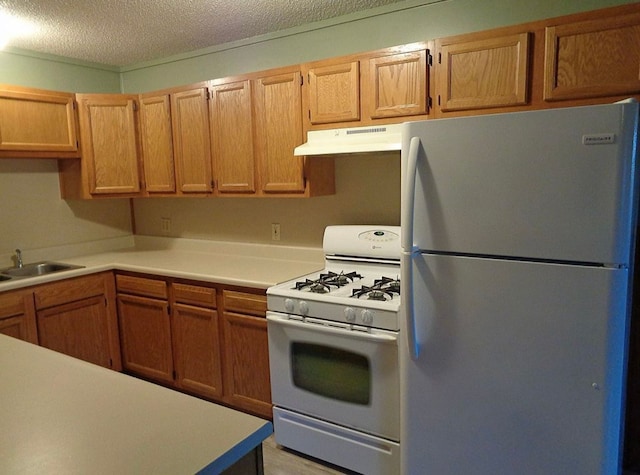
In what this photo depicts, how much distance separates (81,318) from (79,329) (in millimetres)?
74

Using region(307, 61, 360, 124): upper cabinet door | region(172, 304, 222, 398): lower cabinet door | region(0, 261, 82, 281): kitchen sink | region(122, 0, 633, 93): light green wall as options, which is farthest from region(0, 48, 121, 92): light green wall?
region(307, 61, 360, 124): upper cabinet door

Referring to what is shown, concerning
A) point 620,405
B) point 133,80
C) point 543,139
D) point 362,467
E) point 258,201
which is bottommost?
point 362,467

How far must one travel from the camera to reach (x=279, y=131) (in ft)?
8.84

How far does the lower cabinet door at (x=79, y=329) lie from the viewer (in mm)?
2869

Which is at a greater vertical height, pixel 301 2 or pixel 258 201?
pixel 301 2

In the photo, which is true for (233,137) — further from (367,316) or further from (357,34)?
(367,316)

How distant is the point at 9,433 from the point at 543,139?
1.67 meters

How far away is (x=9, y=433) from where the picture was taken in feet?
3.07

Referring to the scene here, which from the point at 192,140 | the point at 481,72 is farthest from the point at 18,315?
the point at 481,72

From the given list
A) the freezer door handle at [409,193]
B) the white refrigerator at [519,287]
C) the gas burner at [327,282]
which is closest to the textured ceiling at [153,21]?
the freezer door handle at [409,193]

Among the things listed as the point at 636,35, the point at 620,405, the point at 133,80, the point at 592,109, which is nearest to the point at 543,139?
the point at 592,109

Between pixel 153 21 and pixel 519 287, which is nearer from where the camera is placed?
pixel 519 287

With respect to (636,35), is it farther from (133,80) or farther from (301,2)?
(133,80)

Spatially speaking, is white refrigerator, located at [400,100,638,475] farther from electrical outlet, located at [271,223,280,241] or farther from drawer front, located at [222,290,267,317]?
electrical outlet, located at [271,223,280,241]
